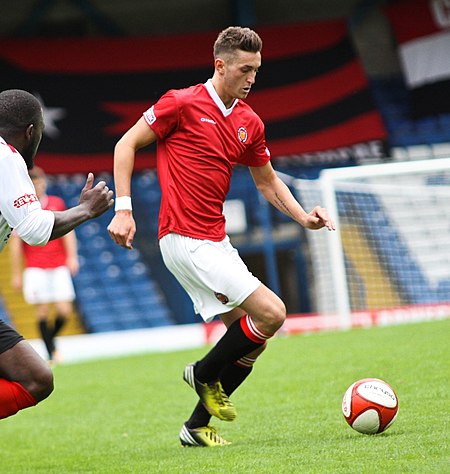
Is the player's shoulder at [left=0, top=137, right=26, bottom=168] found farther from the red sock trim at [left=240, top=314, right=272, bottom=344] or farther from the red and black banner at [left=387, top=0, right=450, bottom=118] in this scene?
the red and black banner at [left=387, top=0, right=450, bottom=118]

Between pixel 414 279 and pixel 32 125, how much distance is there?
40.7ft

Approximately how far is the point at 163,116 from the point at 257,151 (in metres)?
0.69

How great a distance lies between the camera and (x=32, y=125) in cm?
484

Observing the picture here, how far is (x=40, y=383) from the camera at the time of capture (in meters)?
4.89

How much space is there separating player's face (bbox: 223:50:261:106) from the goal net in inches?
391

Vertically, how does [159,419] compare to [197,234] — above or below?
below

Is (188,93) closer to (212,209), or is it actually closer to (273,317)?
(212,209)

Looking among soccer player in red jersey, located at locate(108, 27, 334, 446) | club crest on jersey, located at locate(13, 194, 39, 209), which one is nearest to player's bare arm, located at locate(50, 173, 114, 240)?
club crest on jersey, located at locate(13, 194, 39, 209)

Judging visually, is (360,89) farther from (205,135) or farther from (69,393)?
(205,135)

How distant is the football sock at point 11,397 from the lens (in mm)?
4824

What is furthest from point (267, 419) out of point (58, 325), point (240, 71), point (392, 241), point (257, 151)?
point (392, 241)

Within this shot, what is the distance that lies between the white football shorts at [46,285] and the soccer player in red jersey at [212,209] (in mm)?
7299

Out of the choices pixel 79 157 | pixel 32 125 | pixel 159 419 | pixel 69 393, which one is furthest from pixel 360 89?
pixel 32 125

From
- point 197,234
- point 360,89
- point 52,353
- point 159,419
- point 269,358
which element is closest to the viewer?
point 197,234
